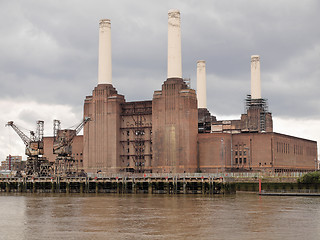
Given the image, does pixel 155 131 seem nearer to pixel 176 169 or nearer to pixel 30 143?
pixel 176 169

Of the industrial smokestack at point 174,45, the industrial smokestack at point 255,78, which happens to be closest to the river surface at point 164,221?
the industrial smokestack at point 174,45

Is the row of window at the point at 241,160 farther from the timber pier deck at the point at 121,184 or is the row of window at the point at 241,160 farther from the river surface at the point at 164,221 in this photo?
the river surface at the point at 164,221

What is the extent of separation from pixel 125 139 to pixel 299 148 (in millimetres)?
55348

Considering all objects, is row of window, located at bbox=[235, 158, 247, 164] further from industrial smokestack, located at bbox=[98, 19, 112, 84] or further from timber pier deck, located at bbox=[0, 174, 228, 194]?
industrial smokestack, located at bbox=[98, 19, 112, 84]

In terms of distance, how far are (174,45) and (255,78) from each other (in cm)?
3901

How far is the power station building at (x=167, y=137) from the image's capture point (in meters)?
135

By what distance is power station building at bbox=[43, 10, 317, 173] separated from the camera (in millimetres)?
135000

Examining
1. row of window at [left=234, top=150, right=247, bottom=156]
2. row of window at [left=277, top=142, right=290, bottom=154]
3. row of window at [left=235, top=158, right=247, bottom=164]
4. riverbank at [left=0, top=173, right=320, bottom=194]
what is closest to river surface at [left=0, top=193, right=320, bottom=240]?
riverbank at [left=0, top=173, right=320, bottom=194]

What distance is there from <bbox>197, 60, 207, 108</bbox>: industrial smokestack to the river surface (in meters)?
105

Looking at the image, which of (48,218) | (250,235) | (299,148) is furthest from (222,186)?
(299,148)

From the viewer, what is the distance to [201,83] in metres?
174

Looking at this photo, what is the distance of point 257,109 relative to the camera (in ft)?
547

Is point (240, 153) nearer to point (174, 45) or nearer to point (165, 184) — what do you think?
point (174, 45)

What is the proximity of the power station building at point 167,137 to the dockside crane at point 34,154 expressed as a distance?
647 inches
